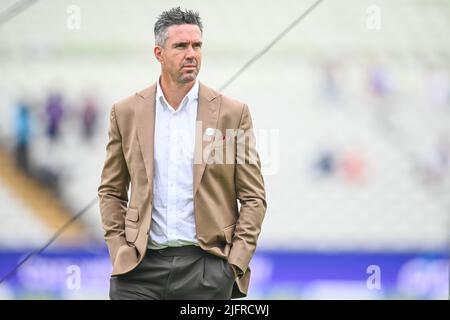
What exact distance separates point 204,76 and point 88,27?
703 millimetres

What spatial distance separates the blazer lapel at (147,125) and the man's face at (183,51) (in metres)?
0.12

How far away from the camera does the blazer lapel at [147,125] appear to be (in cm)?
301

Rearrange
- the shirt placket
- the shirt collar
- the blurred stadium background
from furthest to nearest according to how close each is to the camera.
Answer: the blurred stadium background
the shirt collar
the shirt placket

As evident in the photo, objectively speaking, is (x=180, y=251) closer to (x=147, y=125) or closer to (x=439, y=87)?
(x=147, y=125)

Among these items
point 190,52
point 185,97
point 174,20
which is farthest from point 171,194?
point 174,20

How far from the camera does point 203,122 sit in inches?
120

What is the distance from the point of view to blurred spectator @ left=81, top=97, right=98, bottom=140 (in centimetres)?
534

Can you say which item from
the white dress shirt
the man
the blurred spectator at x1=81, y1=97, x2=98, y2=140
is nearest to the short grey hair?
the man

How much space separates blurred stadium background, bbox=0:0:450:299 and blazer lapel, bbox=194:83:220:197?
7.09 feet

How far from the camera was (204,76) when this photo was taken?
5.29 m

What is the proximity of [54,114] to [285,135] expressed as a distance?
1275 mm

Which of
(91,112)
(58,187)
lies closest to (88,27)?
(91,112)

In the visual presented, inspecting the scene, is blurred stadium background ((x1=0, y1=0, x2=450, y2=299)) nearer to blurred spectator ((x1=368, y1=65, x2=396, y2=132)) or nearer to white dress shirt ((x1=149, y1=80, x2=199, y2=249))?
blurred spectator ((x1=368, y1=65, x2=396, y2=132))

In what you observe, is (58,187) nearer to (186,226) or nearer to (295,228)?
(295,228)
